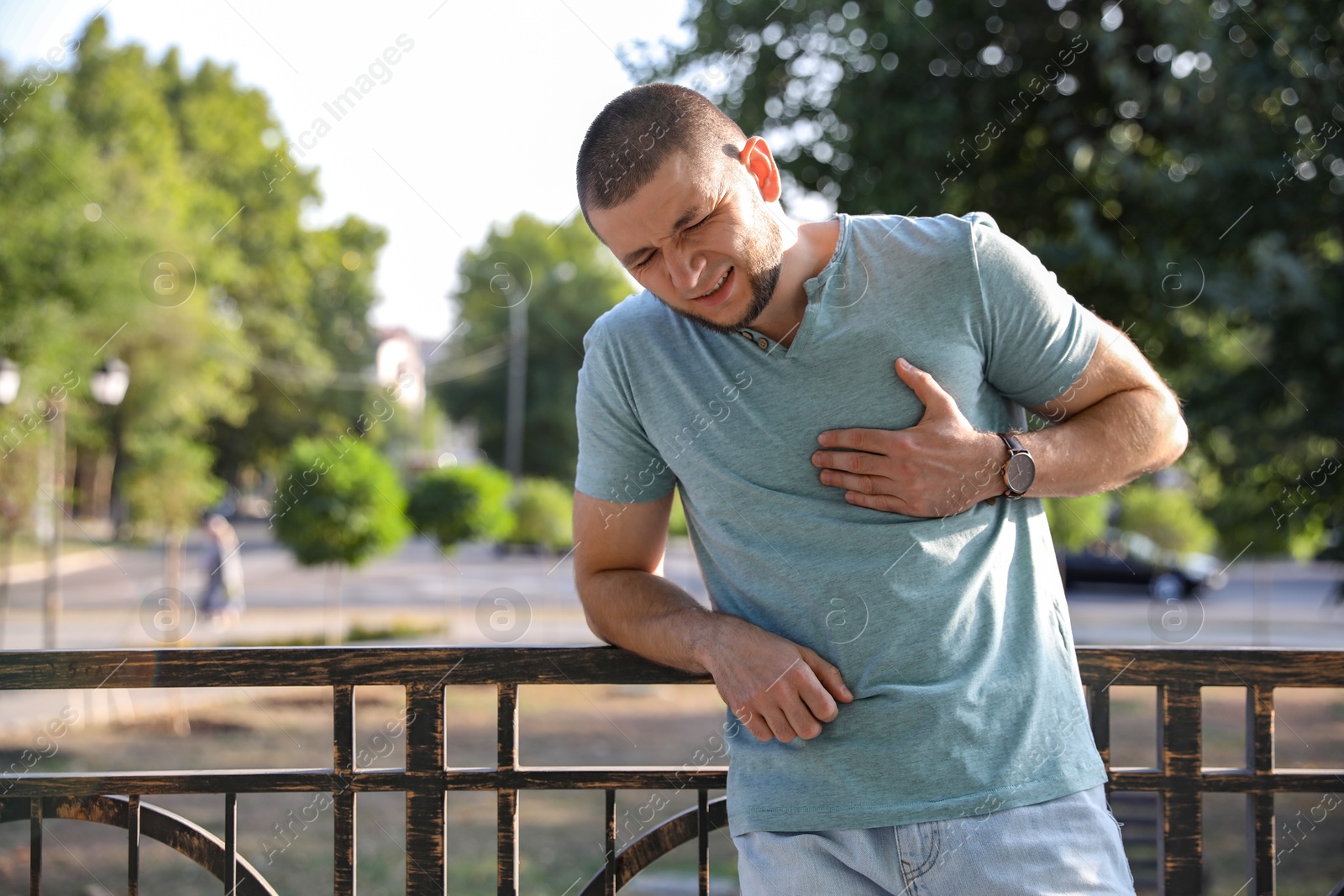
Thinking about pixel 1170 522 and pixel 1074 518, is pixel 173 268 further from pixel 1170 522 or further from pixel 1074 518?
pixel 1170 522

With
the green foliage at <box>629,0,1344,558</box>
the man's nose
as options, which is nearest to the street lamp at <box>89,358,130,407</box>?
the green foliage at <box>629,0,1344,558</box>

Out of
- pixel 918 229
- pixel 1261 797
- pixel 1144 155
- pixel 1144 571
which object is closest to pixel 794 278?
pixel 918 229

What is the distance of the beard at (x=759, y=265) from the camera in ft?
4.99

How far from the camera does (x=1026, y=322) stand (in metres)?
1.53

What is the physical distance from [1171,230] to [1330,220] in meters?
0.78

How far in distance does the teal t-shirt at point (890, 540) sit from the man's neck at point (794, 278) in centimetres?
2

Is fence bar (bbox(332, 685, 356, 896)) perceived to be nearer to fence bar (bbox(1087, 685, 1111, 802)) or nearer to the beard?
the beard

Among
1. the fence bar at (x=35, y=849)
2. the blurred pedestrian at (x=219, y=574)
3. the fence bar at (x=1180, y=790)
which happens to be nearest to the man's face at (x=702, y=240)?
the fence bar at (x=1180, y=790)

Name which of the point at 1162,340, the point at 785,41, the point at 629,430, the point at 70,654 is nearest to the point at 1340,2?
the point at 1162,340

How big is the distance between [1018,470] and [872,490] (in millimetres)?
221

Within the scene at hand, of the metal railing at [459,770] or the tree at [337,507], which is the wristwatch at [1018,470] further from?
the tree at [337,507]

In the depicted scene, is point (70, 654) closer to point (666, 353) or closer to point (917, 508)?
point (666, 353)

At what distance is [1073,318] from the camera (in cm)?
157

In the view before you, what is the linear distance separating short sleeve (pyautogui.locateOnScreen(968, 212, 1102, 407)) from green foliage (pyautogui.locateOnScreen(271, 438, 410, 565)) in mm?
12630
